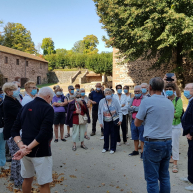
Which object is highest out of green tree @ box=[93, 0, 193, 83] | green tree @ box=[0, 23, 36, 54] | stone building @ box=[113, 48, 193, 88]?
green tree @ box=[0, 23, 36, 54]

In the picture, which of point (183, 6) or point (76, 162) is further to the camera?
point (183, 6)

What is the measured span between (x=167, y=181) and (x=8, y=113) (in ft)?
9.61

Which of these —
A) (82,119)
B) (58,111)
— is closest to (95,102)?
(58,111)

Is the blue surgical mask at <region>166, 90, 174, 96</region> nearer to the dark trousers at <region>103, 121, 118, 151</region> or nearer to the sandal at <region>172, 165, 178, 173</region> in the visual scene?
the sandal at <region>172, 165, 178, 173</region>

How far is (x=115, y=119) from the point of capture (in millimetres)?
5641

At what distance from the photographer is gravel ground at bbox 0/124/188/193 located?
3.56 metres

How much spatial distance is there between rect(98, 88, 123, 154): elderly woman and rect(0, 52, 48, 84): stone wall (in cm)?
2523

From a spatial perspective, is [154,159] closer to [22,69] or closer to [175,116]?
[175,116]

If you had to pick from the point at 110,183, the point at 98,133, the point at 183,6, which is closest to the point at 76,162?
the point at 110,183

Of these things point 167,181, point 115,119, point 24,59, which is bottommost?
point 167,181

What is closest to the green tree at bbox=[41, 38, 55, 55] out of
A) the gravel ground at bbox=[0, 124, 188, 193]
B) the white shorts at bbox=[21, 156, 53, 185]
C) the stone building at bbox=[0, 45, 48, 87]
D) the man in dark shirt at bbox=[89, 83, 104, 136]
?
the stone building at bbox=[0, 45, 48, 87]

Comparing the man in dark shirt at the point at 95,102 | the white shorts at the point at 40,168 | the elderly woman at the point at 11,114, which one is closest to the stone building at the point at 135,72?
the man in dark shirt at the point at 95,102

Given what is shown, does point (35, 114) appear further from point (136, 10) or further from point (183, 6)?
point (183, 6)

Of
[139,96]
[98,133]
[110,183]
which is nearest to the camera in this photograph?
[110,183]
